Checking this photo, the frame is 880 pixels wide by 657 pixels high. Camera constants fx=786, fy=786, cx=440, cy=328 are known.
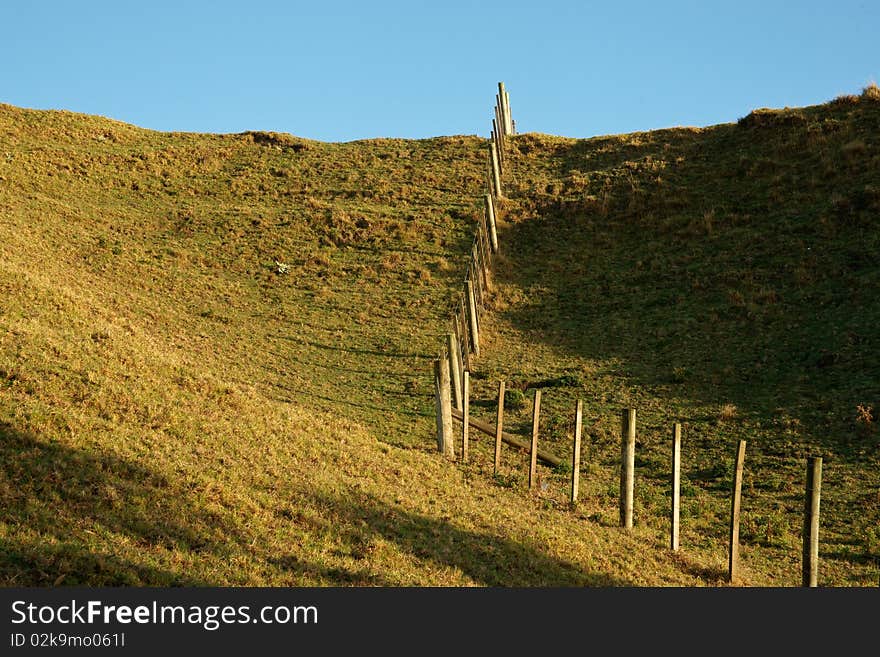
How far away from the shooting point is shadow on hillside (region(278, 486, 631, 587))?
1133 centimetres

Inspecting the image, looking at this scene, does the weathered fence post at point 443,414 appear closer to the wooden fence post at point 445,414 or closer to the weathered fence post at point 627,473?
the wooden fence post at point 445,414

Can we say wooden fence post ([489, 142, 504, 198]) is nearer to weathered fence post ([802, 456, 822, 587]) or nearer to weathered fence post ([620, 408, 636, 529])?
weathered fence post ([620, 408, 636, 529])

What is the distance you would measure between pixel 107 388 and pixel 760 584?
12075 millimetres

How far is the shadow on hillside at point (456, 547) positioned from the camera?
1133 centimetres

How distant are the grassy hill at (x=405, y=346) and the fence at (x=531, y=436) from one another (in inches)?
23.1

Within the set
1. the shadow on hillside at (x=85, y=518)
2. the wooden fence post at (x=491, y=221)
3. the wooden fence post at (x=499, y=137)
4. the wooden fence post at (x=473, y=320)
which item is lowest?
the shadow on hillside at (x=85, y=518)

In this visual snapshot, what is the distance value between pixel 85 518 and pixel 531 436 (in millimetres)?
10339

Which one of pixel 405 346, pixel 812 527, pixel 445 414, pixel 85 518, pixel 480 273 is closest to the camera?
pixel 85 518

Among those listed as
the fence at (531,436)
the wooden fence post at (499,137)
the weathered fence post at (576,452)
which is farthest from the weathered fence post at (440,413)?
the wooden fence post at (499,137)

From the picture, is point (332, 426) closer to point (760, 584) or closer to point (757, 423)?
point (760, 584)

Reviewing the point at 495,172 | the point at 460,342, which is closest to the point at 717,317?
the point at 460,342

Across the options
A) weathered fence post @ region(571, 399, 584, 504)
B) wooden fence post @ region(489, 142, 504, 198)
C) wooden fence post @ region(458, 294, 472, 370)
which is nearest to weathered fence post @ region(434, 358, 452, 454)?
weathered fence post @ region(571, 399, 584, 504)

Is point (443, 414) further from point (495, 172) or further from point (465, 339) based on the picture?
point (495, 172)

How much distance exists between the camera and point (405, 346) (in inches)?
1124
